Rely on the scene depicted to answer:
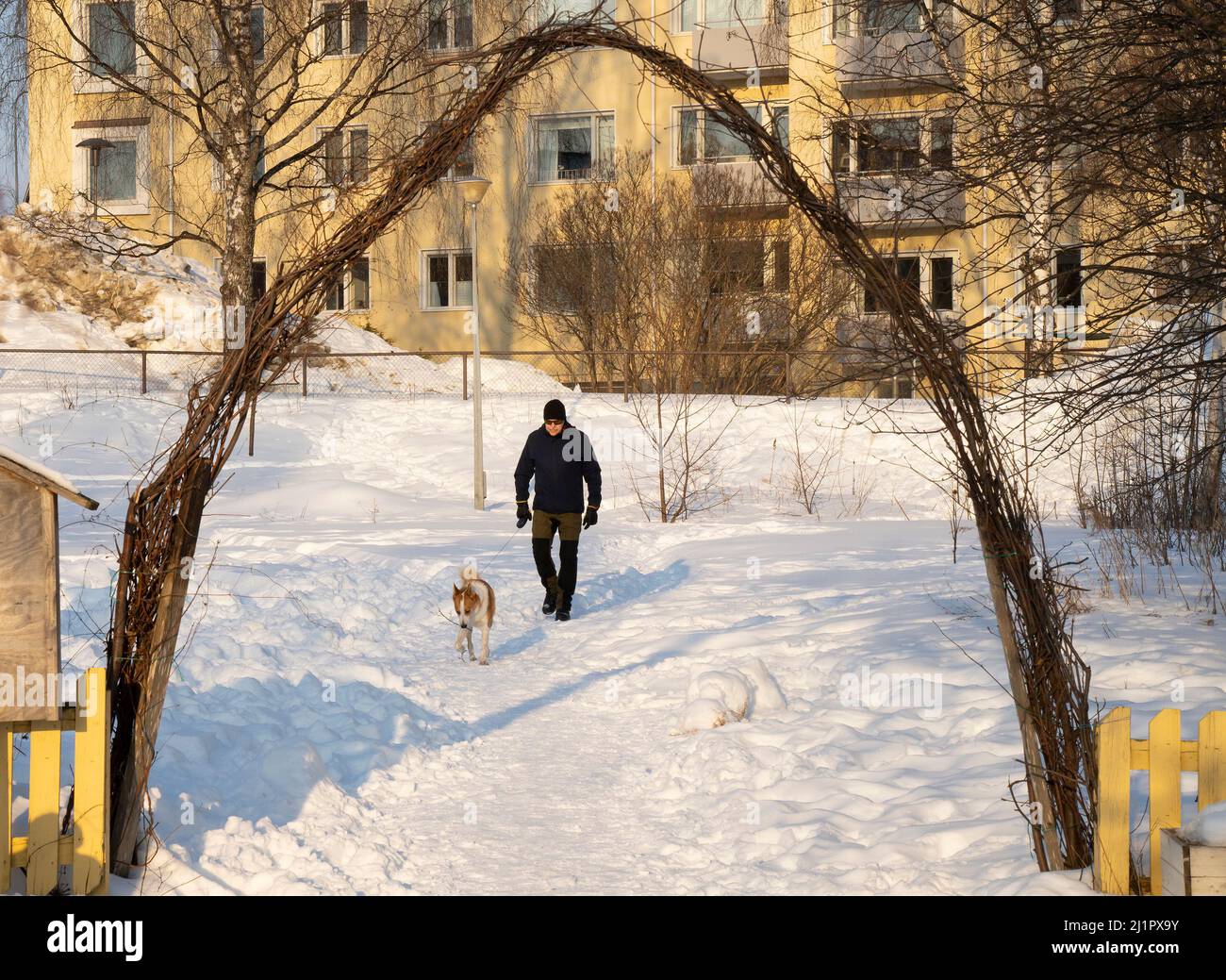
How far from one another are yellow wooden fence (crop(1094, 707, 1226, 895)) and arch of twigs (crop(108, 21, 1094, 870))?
0.14 meters

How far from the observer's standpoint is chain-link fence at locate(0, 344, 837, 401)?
25.0m

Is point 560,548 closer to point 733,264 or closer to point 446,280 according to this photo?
Result: point 733,264

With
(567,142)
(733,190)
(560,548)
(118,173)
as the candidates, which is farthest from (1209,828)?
(118,173)

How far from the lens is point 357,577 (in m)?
11.7

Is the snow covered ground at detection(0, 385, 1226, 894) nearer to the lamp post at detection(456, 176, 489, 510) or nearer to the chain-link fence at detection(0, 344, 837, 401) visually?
the lamp post at detection(456, 176, 489, 510)

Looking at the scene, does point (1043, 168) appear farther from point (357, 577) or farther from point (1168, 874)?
point (357, 577)

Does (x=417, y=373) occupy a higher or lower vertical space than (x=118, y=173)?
lower

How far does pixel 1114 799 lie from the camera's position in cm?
430

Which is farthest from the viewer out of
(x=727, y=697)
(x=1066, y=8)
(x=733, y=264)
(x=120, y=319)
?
(x=733, y=264)

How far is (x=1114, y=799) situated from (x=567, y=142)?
105 feet

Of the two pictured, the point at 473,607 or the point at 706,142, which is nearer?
the point at 473,607

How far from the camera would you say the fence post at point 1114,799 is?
427cm

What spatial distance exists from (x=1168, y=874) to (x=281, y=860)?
3192 millimetres

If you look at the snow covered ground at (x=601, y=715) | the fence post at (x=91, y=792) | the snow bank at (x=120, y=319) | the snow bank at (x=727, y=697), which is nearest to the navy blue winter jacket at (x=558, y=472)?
the snow covered ground at (x=601, y=715)
